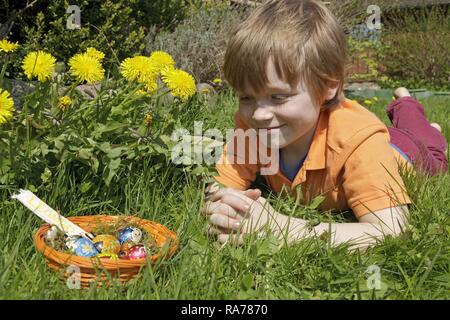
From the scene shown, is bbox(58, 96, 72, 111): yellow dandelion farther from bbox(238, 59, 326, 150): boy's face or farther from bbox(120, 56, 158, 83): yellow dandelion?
bbox(238, 59, 326, 150): boy's face

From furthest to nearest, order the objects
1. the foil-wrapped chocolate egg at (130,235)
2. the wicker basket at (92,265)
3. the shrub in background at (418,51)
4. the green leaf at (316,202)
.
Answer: the shrub in background at (418,51) → the green leaf at (316,202) → the foil-wrapped chocolate egg at (130,235) → the wicker basket at (92,265)

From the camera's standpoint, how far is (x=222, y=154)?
7.90 feet

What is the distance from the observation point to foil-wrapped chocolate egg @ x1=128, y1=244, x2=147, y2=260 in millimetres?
1523

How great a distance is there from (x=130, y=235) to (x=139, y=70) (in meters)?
0.62

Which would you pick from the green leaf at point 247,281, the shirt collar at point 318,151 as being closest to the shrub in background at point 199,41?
the shirt collar at point 318,151

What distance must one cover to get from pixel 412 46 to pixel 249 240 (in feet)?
30.2

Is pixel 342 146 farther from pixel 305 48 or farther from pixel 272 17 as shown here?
pixel 272 17

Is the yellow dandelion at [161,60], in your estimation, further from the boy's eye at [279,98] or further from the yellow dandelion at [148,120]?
the boy's eye at [279,98]

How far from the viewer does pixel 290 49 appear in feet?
6.66

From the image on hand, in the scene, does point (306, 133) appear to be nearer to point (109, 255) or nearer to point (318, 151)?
point (318, 151)

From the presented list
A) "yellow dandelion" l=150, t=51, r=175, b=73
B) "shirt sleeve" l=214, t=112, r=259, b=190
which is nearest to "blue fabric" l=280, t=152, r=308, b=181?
"shirt sleeve" l=214, t=112, r=259, b=190

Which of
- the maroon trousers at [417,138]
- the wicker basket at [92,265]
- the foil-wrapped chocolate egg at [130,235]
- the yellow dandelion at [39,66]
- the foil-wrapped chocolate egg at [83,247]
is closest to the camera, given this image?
the wicker basket at [92,265]

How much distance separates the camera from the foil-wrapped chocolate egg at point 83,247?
150 cm
